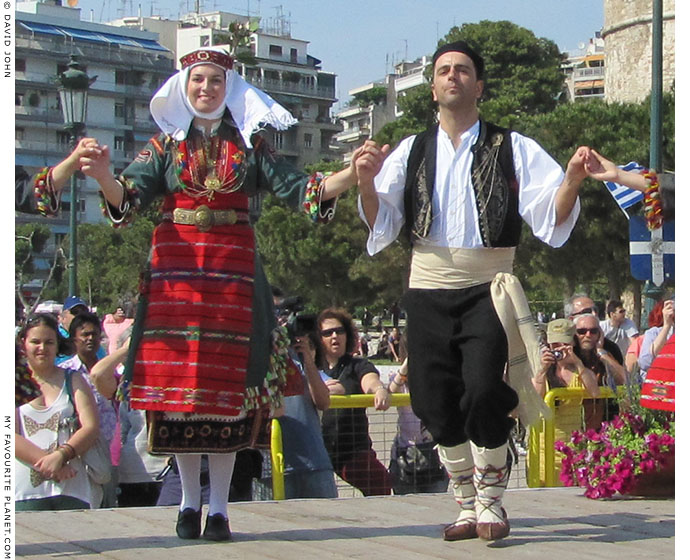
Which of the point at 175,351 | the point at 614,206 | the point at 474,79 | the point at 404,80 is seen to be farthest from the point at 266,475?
the point at 404,80

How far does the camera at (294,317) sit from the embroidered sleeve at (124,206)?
1.80 m

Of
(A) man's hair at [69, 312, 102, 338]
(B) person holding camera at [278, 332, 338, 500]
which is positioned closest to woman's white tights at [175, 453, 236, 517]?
(B) person holding camera at [278, 332, 338, 500]

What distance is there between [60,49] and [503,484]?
101 metres

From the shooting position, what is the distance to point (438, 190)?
589cm

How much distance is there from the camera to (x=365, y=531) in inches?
238

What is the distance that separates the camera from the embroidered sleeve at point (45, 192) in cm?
566

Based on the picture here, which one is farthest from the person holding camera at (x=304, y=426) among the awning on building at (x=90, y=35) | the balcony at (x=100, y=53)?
the awning on building at (x=90, y=35)

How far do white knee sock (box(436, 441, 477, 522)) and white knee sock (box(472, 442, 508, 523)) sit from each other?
0.36 feet

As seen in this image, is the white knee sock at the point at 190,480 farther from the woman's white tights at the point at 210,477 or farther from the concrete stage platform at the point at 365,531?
the concrete stage platform at the point at 365,531

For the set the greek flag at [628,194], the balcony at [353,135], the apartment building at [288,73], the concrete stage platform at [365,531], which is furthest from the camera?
the balcony at [353,135]

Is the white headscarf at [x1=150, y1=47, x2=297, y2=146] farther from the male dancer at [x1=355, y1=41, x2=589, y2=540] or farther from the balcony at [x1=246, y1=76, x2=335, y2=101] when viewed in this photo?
the balcony at [x1=246, y1=76, x2=335, y2=101]

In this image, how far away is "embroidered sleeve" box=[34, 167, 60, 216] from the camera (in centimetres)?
566

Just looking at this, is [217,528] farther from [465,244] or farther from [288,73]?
[288,73]

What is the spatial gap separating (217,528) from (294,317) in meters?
2.00
